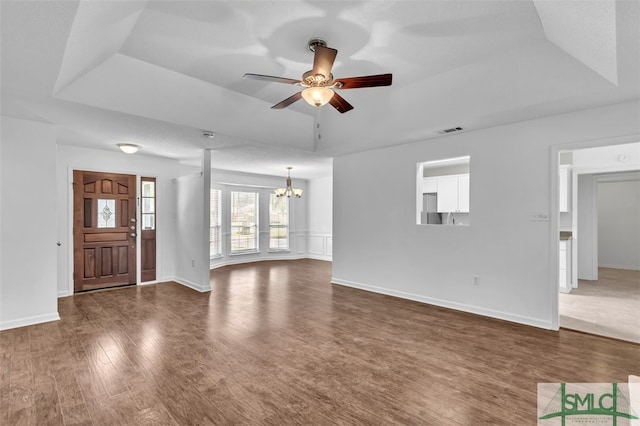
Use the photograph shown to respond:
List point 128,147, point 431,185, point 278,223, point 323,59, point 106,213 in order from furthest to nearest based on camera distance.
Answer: point 278,223 < point 431,185 < point 106,213 < point 128,147 < point 323,59

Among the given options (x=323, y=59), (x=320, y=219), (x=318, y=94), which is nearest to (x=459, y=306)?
(x=318, y=94)

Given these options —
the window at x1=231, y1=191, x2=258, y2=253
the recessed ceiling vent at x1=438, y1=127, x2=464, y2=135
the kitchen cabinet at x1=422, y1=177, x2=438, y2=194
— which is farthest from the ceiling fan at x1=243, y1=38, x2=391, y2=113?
the window at x1=231, y1=191, x2=258, y2=253

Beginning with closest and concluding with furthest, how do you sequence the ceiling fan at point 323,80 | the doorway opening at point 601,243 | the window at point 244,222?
1. the ceiling fan at point 323,80
2. the doorway opening at point 601,243
3. the window at point 244,222

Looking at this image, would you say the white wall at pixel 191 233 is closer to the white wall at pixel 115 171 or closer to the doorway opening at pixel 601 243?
the white wall at pixel 115 171

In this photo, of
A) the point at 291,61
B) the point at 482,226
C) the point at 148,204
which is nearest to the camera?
the point at 291,61

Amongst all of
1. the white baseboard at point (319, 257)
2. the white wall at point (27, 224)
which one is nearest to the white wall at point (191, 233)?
the white wall at point (27, 224)

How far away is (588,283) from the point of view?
6.24 meters

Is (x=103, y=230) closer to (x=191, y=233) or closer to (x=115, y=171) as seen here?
(x=115, y=171)

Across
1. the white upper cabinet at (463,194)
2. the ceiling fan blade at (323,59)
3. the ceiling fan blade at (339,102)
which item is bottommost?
the white upper cabinet at (463,194)

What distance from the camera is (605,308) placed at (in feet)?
14.9

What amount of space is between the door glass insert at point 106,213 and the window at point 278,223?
14.6 ft

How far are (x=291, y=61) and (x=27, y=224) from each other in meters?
3.85

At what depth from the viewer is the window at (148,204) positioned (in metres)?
6.26

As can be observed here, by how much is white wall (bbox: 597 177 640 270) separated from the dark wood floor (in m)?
6.21
